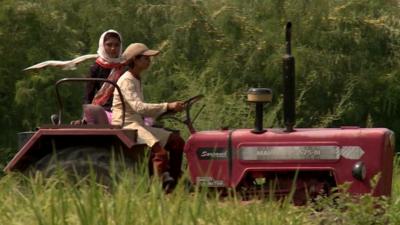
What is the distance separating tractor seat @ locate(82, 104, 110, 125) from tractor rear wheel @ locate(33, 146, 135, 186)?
19cm

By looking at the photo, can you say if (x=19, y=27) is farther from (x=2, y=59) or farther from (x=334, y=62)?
(x=334, y=62)

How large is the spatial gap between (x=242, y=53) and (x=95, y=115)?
10931 millimetres

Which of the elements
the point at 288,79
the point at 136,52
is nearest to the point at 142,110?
the point at 136,52

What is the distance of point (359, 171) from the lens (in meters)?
6.43

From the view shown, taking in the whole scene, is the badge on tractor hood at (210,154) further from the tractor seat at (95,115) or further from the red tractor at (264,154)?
the tractor seat at (95,115)

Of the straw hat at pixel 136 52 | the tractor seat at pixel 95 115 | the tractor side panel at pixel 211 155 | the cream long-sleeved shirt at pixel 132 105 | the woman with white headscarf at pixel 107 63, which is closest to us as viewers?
the cream long-sleeved shirt at pixel 132 105

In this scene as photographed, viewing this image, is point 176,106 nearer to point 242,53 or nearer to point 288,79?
point 288,79

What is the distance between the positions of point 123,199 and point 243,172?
1.97 metres

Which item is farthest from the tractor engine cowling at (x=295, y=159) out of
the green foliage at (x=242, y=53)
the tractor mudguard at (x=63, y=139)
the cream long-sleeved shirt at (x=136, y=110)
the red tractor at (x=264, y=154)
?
the green foliage at (x=242, y=53)

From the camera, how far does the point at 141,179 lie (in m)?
5.12

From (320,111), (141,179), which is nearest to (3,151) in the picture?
(320,111)

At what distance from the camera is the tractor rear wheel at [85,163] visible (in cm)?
617

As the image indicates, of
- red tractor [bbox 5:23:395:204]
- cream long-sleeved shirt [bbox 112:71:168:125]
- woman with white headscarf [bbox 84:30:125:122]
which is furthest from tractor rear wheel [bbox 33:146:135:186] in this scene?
woman with white headscarf [bbox 84:30:125:122]

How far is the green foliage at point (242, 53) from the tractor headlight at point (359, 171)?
9.75m
